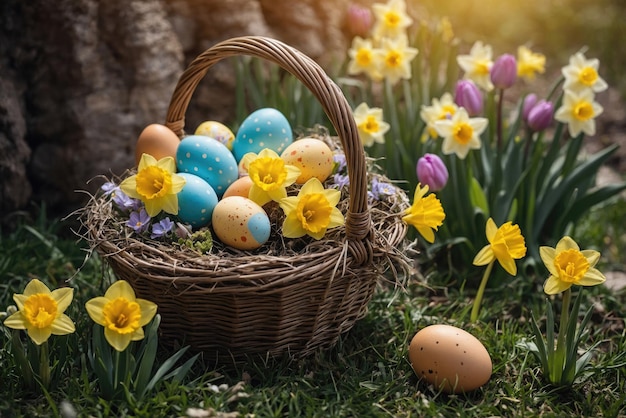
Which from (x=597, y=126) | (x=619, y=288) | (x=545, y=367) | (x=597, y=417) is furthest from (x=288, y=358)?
(x=597, y=126)

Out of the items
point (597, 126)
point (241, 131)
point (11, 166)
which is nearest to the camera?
point (241, 131)

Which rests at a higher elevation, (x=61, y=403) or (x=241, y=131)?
(x=241, y=131)

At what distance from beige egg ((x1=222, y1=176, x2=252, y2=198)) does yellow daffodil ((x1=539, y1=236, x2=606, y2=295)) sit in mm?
808

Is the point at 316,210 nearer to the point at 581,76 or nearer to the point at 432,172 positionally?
the point at 432,172

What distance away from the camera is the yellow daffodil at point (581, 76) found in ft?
7.69

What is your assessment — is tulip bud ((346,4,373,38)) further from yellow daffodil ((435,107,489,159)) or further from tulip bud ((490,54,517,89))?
yellow daffodil ((435,107,489,159))

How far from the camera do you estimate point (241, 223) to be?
1.74 m

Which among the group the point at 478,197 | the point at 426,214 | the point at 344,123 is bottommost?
the point at 478,197

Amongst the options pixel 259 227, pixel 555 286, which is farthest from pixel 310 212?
pixel 555 286

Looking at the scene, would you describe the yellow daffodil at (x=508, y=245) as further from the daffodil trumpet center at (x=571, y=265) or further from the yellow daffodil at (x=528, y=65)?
the yellow daffodil at (x=528, y=65)

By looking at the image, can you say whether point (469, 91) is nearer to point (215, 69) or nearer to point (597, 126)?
point (215, 69)

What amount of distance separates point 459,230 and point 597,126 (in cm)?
174

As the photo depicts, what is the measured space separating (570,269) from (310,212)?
0.68 meters

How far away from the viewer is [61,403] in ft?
5.48
